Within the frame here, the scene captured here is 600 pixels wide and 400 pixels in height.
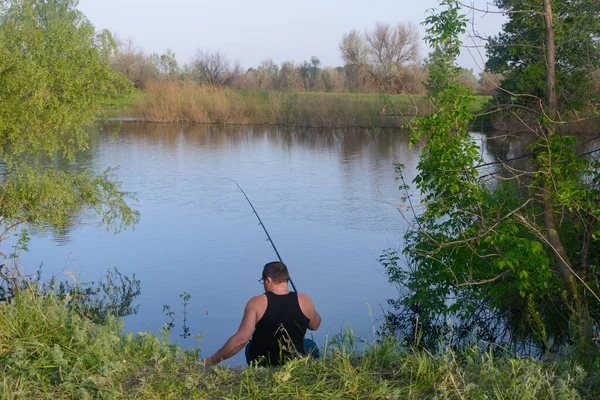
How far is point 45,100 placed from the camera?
30.6ft

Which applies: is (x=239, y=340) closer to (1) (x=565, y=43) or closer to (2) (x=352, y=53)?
(1) (x=565, y=43)

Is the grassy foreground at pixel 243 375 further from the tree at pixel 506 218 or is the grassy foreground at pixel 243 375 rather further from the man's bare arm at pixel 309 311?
the tree at pixel 506 218

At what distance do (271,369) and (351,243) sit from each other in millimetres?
7936

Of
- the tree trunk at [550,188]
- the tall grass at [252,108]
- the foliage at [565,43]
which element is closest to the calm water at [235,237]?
the tree trunk at [550,188]

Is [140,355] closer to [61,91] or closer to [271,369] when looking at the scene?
[271,369]

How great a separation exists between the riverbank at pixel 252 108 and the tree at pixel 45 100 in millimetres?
23849

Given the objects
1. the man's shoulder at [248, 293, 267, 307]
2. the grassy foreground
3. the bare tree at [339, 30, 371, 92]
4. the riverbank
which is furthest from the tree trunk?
the bare tree at [339, 30, 371, 92]

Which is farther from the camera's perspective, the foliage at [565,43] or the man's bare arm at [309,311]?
the foliage at [565,43]

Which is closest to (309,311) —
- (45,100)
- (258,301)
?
(258,301)

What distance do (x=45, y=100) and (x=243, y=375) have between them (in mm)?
6550

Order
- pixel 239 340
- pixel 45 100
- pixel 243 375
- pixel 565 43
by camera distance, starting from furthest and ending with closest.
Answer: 1. pixel 45 100
2. pixel 565 43
3. pixel 239 340
4. pixel 243 375

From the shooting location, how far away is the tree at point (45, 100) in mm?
8969

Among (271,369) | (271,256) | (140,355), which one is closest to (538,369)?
(271,369)

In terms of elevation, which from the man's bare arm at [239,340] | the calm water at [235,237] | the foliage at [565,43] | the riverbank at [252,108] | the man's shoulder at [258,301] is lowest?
the calm water at [235,237]
